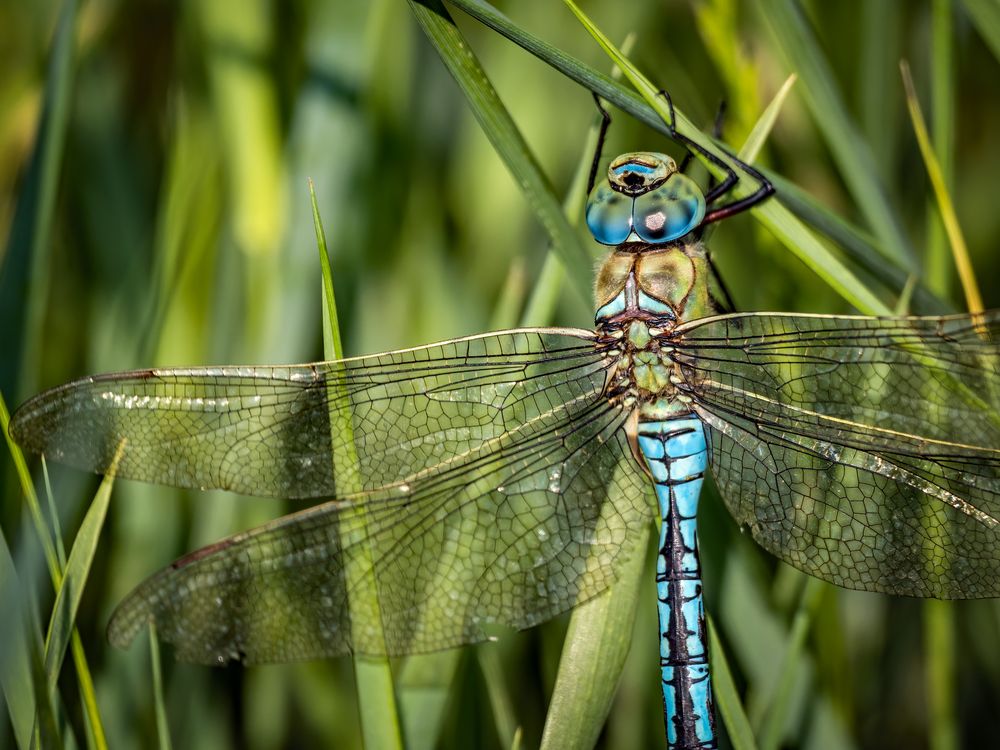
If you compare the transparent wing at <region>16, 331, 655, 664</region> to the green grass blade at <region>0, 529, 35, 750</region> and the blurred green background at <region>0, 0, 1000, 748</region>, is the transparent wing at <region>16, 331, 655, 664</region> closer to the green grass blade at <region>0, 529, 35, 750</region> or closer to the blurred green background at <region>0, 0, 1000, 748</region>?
the blurred green background at <region>0, 0, 1000, 748</region>

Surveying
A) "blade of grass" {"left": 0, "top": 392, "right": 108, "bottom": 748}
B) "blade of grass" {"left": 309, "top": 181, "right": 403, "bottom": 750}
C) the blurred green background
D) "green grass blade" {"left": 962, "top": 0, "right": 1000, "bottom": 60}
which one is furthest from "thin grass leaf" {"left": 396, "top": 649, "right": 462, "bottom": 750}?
"green grass blade" {"left": 962, "top": 0, "right": 1000, "bottom": 60}

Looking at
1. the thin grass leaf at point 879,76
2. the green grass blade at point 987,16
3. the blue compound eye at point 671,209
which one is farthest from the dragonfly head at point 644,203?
the thin grass leaf at point 879,76

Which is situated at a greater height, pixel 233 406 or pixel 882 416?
pixel 233 406

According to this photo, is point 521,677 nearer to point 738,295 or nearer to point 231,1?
point 738,295

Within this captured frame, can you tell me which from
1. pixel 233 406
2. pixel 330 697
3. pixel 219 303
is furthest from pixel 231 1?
pixel 330 697

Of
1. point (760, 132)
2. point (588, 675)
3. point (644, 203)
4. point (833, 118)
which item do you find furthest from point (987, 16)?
point (588, 675)

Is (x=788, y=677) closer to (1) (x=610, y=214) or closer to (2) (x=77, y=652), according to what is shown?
(1) (x=610, y=214)

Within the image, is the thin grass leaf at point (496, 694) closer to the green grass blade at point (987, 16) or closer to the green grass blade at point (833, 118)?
the green grass blade at point (833, 118)
